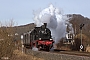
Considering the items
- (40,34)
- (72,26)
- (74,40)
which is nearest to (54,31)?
(74,40)

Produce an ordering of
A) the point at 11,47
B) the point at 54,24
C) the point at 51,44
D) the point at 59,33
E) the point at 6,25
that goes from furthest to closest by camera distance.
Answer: the point at 59,33
the point at 54,24
the point at 51,44
the point at 6,25
the point at 11,47

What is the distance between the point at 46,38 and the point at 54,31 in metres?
10.5

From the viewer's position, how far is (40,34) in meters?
37.3

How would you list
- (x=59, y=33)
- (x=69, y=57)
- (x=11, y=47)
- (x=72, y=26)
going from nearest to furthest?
(x=69, y=57) < (x=11, y=47) < (x=59, y=33) < (x=72, y=26)

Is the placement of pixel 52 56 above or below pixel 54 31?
below

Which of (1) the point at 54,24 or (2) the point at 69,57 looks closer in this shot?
(2) the point at 69,57

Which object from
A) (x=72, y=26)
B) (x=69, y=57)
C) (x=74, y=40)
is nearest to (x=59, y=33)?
(x=74, y=40)

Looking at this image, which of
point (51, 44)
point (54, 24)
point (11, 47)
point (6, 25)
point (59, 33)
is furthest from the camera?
point (59, 33)

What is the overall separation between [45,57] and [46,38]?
11945 millimetres

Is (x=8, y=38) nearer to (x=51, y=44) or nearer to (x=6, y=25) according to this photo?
(x=6, y=25)

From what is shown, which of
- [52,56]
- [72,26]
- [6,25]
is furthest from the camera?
[72,26]

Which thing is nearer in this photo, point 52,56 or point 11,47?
point 52,56

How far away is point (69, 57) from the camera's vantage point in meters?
19.5

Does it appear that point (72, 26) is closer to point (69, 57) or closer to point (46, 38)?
point (46, 38)
